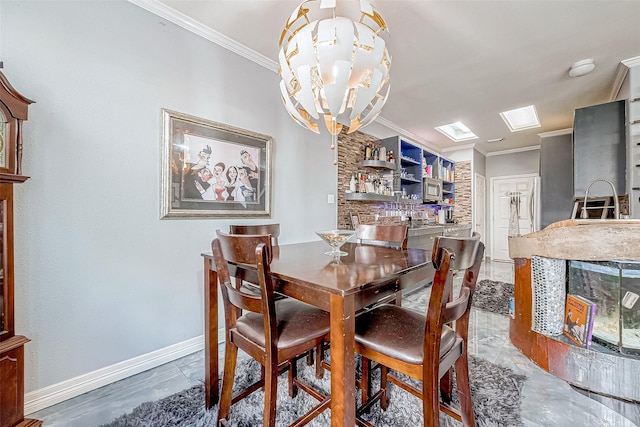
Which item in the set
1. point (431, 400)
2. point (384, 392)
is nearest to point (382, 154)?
point (384, 392)

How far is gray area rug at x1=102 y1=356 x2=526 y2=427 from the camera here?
1.35 metres

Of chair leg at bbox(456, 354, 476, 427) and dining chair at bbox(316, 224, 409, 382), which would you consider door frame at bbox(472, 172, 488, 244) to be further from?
chair leg at bbox(456, 354, 476, 427)

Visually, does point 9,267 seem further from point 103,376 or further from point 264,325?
point 264,325

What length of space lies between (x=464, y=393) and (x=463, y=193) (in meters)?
5.56

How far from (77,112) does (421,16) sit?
248 centimetres

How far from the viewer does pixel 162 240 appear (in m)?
1.97

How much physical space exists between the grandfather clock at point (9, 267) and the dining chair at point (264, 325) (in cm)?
95

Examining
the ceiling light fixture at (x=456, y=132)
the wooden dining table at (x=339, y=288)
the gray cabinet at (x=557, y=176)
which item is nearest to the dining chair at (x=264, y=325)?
the wooden dining table at (x=339, y=288)

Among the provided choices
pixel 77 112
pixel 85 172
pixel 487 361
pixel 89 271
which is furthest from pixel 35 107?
pixel 487 361

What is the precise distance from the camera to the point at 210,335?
1.45 m

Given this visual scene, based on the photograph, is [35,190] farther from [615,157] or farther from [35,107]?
[615,157]

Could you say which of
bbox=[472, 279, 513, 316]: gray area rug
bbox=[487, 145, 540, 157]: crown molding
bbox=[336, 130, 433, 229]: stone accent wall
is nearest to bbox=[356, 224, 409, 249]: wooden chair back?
bbox=[336, 130, 433, 229]: stone accent wall

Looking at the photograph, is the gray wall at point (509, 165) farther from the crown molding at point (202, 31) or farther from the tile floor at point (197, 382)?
the crown molding at point (202, 31)

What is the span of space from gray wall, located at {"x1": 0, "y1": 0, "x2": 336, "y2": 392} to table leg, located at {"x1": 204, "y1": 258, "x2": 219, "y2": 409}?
75 centimetres
